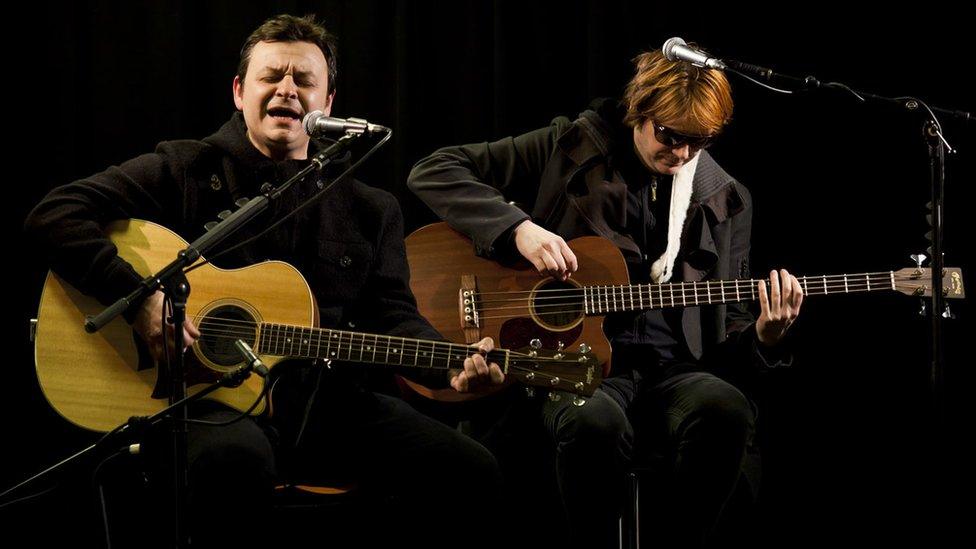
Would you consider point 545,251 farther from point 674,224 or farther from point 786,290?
point 786,290

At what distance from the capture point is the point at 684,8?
13.0ft

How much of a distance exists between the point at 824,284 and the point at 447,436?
132 cm

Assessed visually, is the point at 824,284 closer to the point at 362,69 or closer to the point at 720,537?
the point at 720,537

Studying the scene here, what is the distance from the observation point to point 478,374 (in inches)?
108

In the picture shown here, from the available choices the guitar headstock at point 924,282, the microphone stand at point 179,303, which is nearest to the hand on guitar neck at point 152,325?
the microphone stand at point 179,303

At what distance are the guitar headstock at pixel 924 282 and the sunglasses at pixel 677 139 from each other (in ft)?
2.51

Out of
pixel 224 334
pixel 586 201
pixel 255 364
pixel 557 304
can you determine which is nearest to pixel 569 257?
pixel 557 304

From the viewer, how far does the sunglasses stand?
10.2 feet

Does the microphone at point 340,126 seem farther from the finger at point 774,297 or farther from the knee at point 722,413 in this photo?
the finger at point 774,297

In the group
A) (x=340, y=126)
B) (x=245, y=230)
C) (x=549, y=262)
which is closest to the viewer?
(x=340, y=126)

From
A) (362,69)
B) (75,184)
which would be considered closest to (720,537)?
(362,69)

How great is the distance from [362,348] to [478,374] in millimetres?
342

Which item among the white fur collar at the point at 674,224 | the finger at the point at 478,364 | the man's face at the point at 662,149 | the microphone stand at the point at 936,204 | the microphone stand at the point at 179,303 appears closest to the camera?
the microphone stand at the point at 179,303

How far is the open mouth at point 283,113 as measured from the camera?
2908 millimetres
